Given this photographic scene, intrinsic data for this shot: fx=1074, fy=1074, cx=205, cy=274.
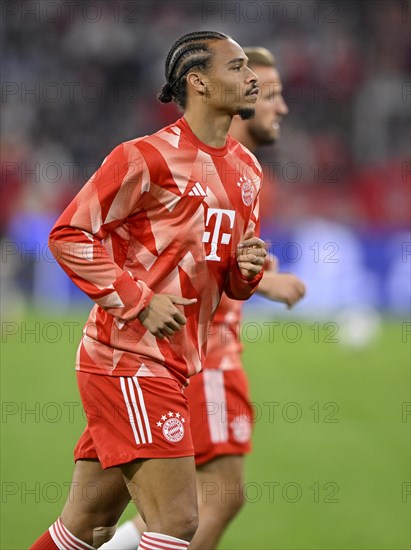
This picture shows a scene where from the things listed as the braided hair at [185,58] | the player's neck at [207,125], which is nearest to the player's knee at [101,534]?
the player's neck at [207,125]

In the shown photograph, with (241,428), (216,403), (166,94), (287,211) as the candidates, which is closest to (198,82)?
(166,94)

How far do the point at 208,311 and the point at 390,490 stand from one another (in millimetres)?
3363

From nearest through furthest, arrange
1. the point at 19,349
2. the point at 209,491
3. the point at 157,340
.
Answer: the point at 157,340, the point at 209,491, the point at 19,349

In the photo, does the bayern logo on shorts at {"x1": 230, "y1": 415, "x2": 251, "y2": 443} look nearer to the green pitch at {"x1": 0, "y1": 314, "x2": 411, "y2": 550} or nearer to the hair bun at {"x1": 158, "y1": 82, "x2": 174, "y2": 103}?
the green pitch at {"x1": 0, "y1": 314, "x2": 411, "y2": 550}

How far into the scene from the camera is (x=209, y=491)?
5.23 metres

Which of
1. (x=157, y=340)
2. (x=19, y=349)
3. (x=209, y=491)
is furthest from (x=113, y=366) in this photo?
(x=19, y=349)

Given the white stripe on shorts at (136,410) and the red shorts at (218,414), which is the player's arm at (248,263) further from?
the red shorts at (218,414)

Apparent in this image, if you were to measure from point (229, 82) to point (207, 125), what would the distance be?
0.62 feet

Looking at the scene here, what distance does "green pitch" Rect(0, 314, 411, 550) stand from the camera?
6219mm

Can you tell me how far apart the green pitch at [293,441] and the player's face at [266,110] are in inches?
88.3

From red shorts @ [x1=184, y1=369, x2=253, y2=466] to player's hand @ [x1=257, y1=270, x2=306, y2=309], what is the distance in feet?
1.40

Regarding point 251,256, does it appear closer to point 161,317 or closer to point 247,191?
point 247,191

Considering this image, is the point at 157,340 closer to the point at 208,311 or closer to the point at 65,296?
the point at 208,311

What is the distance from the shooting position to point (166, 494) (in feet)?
12.7
